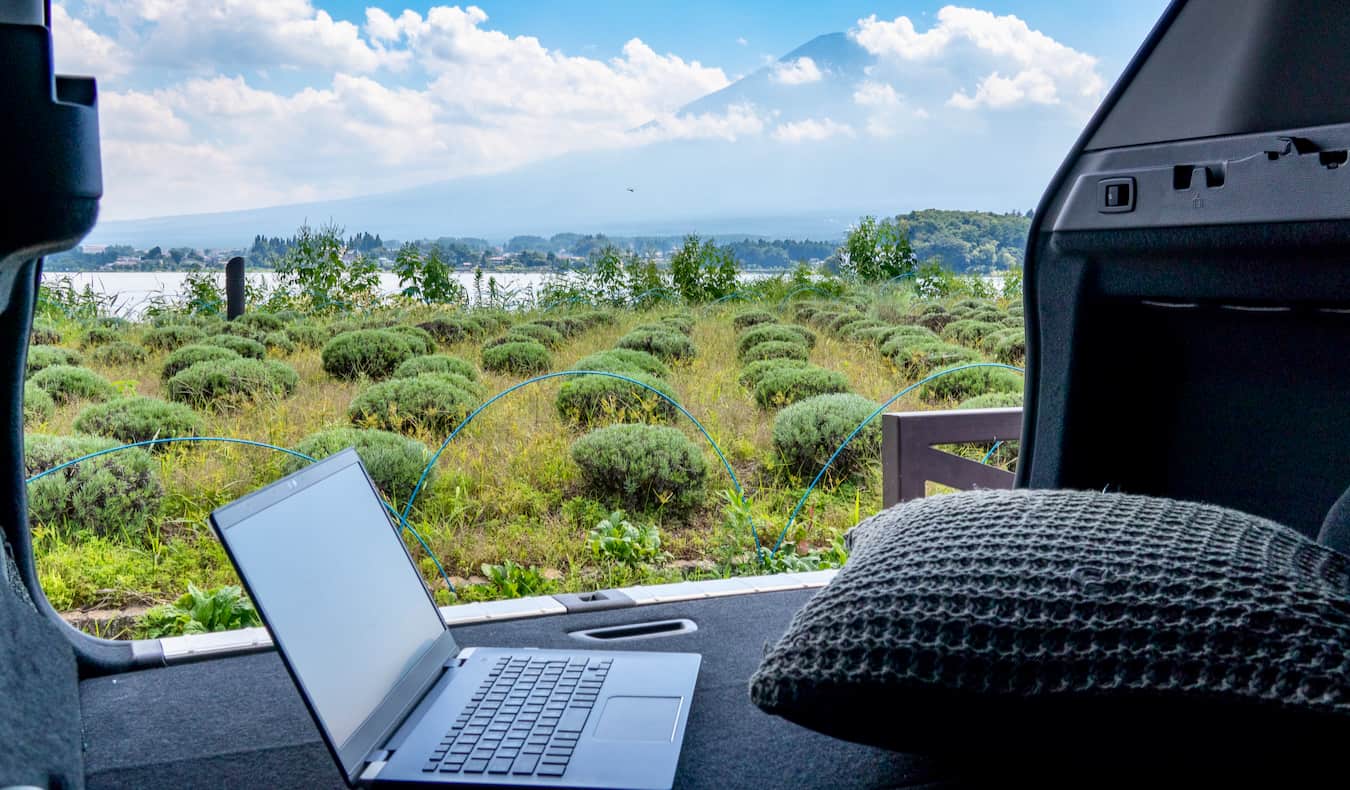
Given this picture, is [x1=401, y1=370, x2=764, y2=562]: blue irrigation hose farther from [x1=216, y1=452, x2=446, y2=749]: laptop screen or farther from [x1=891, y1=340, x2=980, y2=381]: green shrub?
[x1=216, y1=452, x2=446, y2=749]: laptop screen

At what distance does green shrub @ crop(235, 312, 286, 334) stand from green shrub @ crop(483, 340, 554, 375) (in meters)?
0.80

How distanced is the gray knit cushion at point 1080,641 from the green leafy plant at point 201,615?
137cm

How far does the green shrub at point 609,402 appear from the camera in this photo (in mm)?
3346

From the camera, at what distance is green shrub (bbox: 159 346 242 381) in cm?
336

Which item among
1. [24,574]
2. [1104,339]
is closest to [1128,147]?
[1104,339]

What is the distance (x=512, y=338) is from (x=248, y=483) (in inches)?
59.6

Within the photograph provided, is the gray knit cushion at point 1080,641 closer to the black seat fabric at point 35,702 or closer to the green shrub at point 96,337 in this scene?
the black seat fabric at point 35,702

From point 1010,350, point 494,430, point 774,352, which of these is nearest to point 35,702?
point 494,430

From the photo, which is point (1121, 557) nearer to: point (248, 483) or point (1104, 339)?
point (1104, 339)

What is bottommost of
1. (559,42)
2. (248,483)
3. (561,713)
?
(248,483)

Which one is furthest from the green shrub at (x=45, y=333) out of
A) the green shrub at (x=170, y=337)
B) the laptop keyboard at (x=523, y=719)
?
the laptop keyboard at (x=523, y=719)

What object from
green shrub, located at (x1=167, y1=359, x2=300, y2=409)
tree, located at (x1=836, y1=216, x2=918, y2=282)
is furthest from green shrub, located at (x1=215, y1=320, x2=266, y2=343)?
tree, located at (x1=836, y1=216, x2=918, y2=282)

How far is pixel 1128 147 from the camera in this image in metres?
1.08

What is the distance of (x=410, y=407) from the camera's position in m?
3.18
